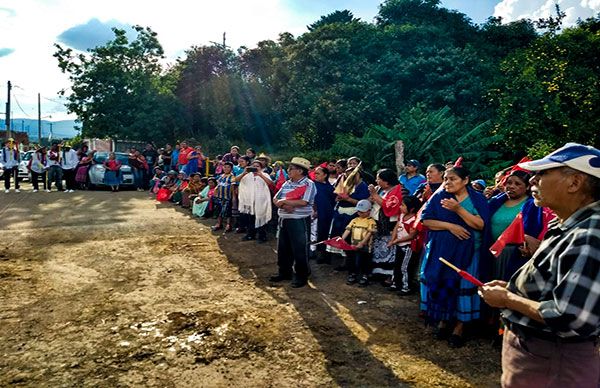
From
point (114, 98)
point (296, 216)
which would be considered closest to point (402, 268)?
point (296, 216)

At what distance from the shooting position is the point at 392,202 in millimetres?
5766

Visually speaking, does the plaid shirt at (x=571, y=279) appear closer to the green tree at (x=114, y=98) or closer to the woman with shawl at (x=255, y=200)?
the woman with shawl at (x=255, y=200)

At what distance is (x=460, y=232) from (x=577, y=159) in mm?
2326

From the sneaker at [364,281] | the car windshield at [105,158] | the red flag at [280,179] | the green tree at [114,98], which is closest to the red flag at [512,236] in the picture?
the sneaker at [364,281]

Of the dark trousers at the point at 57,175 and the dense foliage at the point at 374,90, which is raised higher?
the dense foliage at the point at 374,90

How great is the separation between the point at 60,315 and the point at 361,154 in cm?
1160

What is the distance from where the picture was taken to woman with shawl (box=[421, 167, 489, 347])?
398 centimetres

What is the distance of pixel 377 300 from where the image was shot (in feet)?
17.3

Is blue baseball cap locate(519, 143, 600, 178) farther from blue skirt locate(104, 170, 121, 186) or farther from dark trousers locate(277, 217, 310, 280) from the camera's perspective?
blue skirt locate(104, 170, 121, 186)

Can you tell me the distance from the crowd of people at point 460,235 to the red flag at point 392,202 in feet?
0.05

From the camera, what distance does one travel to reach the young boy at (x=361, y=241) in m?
5.90

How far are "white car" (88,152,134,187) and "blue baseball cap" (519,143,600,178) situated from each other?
17091mm

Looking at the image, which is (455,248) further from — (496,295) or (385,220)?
(496,295)

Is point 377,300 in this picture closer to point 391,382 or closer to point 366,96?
point 391,382
